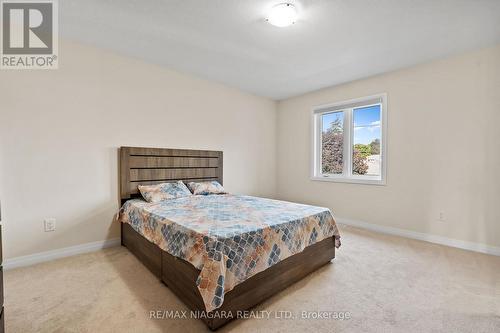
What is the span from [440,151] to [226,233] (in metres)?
3.05

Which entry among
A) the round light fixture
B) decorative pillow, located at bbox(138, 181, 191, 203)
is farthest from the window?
decorative pillow, located at bbox(138, 181, 191, 203)

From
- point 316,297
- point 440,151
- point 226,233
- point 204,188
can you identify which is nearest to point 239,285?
point 226,233

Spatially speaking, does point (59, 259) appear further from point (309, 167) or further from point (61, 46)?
point (309, 167)

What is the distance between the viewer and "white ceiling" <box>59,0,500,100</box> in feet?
6.63

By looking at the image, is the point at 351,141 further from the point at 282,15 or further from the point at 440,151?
the point at 282,15

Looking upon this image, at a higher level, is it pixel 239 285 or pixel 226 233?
pixel 226 233

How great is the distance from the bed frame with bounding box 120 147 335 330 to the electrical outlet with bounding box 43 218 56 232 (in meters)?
0.67

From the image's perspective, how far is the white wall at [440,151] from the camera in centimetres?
270

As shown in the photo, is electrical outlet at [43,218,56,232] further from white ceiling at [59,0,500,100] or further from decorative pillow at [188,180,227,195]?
white ceiling at [59,0,500,100]

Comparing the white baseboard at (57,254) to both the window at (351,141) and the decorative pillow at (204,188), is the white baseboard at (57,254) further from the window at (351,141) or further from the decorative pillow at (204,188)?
the window at (351,141)

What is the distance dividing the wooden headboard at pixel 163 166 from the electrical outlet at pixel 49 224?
0.70 meters

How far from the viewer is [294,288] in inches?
78.0

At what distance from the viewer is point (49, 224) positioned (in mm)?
2500

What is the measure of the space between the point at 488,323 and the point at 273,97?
423cm
